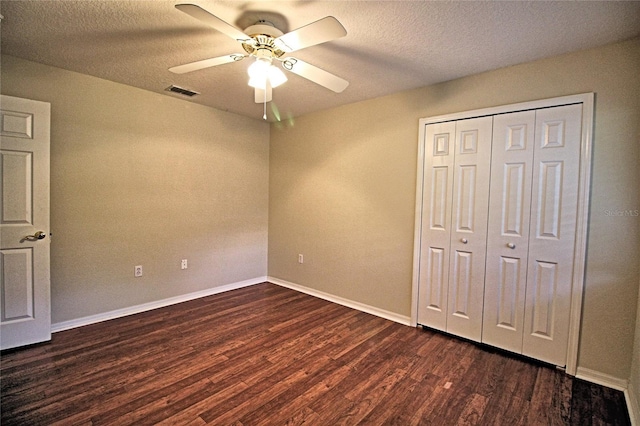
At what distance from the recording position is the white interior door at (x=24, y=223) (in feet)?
7.84

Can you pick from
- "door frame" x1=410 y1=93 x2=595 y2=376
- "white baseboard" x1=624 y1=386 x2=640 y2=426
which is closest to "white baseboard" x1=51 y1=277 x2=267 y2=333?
"door frame" x1=410 y1=93 x2=595 y2=376

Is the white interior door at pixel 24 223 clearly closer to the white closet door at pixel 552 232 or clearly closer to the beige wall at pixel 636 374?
the white closet door at pixel 552 232

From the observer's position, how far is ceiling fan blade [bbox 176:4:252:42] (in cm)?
140

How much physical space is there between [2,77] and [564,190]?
180 inches

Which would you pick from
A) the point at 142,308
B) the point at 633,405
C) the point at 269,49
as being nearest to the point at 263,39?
the point at 269,49

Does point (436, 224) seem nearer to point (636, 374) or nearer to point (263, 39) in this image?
point (636, 374)

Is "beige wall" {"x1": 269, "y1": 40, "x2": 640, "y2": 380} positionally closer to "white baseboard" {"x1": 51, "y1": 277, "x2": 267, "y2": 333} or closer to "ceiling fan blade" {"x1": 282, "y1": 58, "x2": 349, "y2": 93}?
"white baseboard" {"x1": 51, "y1": 277, "x2": 267, "y2": 333}

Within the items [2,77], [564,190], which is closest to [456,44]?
[564,190]

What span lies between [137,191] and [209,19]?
7.72ft

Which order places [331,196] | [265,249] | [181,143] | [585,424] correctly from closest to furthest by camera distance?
1. [585,424]
2. [181,143]
3. [331,196]
4. [265,249]

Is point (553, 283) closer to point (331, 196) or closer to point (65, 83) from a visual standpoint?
point (331, 196)

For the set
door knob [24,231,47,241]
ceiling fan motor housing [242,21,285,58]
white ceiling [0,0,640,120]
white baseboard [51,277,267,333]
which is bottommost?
white baseboard [51,277,267,333]

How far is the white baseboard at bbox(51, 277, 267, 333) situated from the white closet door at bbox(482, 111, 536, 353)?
3.06 meters

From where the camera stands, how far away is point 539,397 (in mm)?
1992
